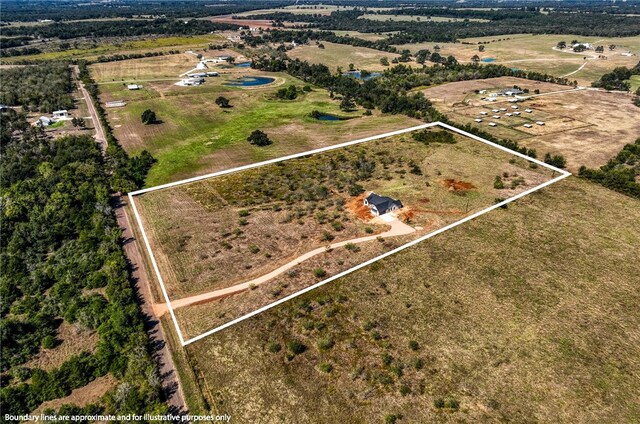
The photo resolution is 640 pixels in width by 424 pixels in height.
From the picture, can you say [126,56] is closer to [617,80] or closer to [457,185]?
[457,185]

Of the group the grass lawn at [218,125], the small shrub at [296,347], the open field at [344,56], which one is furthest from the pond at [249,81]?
the small shrub at [296,347]

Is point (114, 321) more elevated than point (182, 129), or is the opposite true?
point (114, 321)

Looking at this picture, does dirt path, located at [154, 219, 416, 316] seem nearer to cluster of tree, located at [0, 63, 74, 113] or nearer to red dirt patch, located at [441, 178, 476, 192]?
red dirt patch, located at [441, 178, 476, 192]

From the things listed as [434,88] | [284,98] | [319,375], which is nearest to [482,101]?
[434,88]

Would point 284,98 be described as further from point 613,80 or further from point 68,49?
point 68,49

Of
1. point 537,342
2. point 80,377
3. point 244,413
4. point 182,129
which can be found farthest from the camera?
point 182,129

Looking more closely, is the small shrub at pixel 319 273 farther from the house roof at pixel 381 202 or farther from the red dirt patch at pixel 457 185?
the red dirt patch at pixel 457 185
